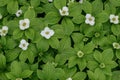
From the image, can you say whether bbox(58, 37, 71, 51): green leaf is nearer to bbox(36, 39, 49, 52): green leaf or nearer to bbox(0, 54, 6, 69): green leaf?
bbox(36, 39, 49, 52): green leaf

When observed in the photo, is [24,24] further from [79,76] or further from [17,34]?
[79,76]

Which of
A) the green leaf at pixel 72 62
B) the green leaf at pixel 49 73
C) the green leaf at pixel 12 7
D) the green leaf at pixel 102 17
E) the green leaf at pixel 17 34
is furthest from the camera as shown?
the green leaf at pixel 12 7

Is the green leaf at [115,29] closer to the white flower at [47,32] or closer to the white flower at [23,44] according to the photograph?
the white flower at [47,32]

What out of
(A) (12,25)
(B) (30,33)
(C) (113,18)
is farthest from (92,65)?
(A) (12,25)

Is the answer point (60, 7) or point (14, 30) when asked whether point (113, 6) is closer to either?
point (60, 7)

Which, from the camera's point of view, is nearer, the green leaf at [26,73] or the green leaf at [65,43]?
the green leaf at [26,73]

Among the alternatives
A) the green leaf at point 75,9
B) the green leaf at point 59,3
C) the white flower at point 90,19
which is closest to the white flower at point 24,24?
the green leaf at point 59,3
